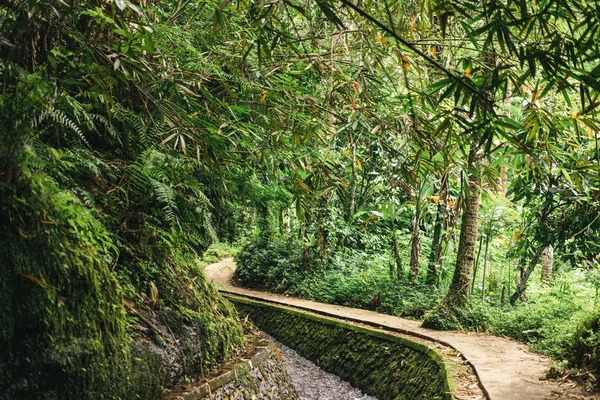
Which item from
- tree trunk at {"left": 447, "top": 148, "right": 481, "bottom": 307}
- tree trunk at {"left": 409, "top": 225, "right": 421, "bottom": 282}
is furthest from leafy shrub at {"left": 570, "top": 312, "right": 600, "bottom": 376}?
tree trunk at {"left": 409, "top": 225, "right": 421, "bottom": 282}

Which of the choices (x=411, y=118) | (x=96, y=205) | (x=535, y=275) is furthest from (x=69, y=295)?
(x=535, y=275)

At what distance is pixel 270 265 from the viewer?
14.8 m

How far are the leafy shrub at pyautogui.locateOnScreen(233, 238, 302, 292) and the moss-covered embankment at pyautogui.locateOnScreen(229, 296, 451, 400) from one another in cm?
258

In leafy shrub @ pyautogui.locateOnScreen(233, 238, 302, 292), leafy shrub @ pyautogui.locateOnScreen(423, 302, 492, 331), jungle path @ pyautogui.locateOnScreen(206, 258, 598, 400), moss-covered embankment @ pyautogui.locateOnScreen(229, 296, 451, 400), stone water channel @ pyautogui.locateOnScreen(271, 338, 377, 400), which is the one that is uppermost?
leafy shrub @ pyautogui.locateOnScreen(233, 238, 302, 292)

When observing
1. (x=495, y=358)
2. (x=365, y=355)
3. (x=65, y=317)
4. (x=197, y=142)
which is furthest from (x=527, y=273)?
(x=65, y=317)

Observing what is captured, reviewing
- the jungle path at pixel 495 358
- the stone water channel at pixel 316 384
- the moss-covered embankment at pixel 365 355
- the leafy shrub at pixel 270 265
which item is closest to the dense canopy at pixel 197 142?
the jungle path at pixel 495 358

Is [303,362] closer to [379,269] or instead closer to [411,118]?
[379,269]

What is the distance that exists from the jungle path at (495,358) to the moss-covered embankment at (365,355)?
12.7 inches

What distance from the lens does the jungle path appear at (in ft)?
14.9

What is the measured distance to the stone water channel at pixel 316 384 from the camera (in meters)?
7.14

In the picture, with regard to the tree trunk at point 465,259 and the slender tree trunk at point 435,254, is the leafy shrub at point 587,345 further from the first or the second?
the slender tree trunk at point 435,254

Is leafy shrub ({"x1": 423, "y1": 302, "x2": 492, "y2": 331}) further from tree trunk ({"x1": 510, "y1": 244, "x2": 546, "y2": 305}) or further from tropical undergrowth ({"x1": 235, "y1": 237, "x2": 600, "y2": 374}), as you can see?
tree trunk ({"x1": 510, "y1": 244, "x2": 546, "y2": 305})

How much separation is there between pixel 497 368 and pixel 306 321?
16.2ft

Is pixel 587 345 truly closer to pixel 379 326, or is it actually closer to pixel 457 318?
pixel 457 318
